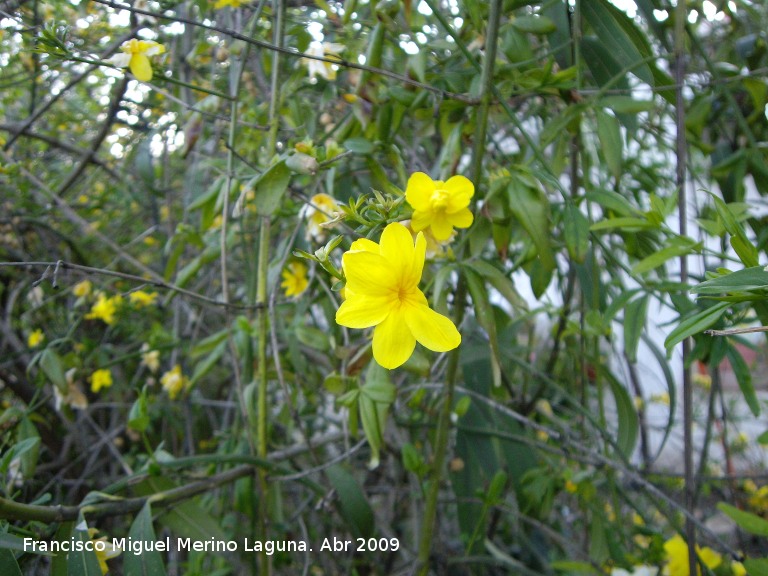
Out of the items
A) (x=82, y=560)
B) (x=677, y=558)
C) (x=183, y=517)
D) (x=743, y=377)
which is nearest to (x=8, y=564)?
(x=82, y=560)

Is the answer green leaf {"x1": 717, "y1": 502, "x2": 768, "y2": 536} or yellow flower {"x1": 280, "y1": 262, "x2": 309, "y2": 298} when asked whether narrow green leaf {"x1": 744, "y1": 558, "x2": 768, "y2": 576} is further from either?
yellow flower {"x1": 280, "y1": 262, "x2": 309, "y2": 298}

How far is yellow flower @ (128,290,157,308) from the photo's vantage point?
1453 millimetres

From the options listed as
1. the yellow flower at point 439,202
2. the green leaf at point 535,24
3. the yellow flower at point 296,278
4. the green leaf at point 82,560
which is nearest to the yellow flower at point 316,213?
the yellow flower at point 296,278

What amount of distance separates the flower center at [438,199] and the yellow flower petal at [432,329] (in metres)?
0.13

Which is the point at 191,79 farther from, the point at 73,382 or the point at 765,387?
the point at 765,387

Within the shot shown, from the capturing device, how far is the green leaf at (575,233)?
812 mm

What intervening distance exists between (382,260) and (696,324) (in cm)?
34

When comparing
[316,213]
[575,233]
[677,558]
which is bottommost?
[677,558]

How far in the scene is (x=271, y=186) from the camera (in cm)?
85

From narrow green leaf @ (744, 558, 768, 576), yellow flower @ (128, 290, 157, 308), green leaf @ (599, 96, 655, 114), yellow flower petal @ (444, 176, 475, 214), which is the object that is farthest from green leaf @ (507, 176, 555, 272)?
yellow flower @ (128, 290, 157, 308)

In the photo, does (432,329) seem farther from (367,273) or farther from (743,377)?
(743,377)

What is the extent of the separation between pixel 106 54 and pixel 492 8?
2.53 feet

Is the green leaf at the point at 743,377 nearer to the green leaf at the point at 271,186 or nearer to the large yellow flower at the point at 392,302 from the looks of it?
the large yellow flower at the point at 392,302

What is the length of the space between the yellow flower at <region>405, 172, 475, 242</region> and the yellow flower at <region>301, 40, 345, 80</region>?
1.15 ft
